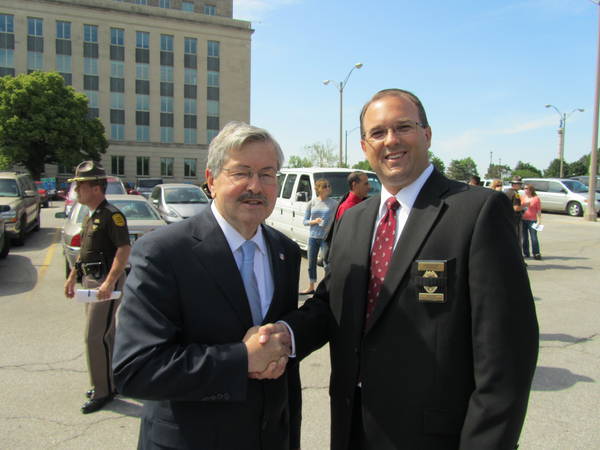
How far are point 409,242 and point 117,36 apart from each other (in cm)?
5608

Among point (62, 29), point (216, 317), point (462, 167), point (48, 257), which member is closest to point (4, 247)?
point (48, 257)

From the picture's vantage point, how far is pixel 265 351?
166cm

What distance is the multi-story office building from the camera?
4719 centimetres

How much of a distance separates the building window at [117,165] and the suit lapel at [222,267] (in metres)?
52.6

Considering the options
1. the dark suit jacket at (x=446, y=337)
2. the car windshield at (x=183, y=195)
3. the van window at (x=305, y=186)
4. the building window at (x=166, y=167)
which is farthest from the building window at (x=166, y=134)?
Answer: the dark suit jacket at (x=446, y=337)

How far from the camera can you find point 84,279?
3.82 meters

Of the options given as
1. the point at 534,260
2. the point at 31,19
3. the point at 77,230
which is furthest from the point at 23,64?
the point at 534,260

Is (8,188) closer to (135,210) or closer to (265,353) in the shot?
(135,210)

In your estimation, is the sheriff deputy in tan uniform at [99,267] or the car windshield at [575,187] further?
the car windshield at [575,187]

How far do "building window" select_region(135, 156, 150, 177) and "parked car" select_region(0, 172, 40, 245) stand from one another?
37.9 meters

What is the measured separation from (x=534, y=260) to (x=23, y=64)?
52952 mm

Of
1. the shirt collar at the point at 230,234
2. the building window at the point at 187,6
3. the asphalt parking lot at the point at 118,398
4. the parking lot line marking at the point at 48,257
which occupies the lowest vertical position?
the asphalt parking lot at the point at 118,398

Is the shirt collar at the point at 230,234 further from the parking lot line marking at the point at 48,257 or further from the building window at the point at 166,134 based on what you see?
the building window at the point at 166,134

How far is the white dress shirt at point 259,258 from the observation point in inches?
73.9
